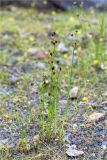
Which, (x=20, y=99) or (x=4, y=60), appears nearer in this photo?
(x=20, y=99)

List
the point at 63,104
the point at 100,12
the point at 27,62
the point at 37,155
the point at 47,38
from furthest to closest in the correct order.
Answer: the point at 100,12 < the point at 47,38 < the point at 27,62 < the point at 63,104 < the point at 37,155

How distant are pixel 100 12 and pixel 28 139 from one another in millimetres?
3712

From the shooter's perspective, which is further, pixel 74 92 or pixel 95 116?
pixel 74 92

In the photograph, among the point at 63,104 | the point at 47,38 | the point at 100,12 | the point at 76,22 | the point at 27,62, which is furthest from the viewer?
the point at 100,12

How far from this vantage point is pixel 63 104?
3.70 m

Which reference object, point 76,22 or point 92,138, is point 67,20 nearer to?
point 76,22

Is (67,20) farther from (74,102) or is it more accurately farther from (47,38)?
(74,102)

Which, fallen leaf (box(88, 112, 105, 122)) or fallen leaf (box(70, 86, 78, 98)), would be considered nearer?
fallen leaf (box(88, 112, 105, 122))

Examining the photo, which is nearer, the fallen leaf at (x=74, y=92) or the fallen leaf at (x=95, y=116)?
the fallen leaf at (x=95, y=116)

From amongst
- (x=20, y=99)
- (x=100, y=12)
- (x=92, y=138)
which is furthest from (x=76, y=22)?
(x=92, y=138)

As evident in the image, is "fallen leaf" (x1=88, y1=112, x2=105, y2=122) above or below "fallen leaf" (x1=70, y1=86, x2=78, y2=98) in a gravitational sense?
below

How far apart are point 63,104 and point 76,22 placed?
7.66 ft

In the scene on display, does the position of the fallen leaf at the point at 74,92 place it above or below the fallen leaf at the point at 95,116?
above

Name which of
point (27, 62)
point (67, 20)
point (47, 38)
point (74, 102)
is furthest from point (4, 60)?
point (67, 20)
